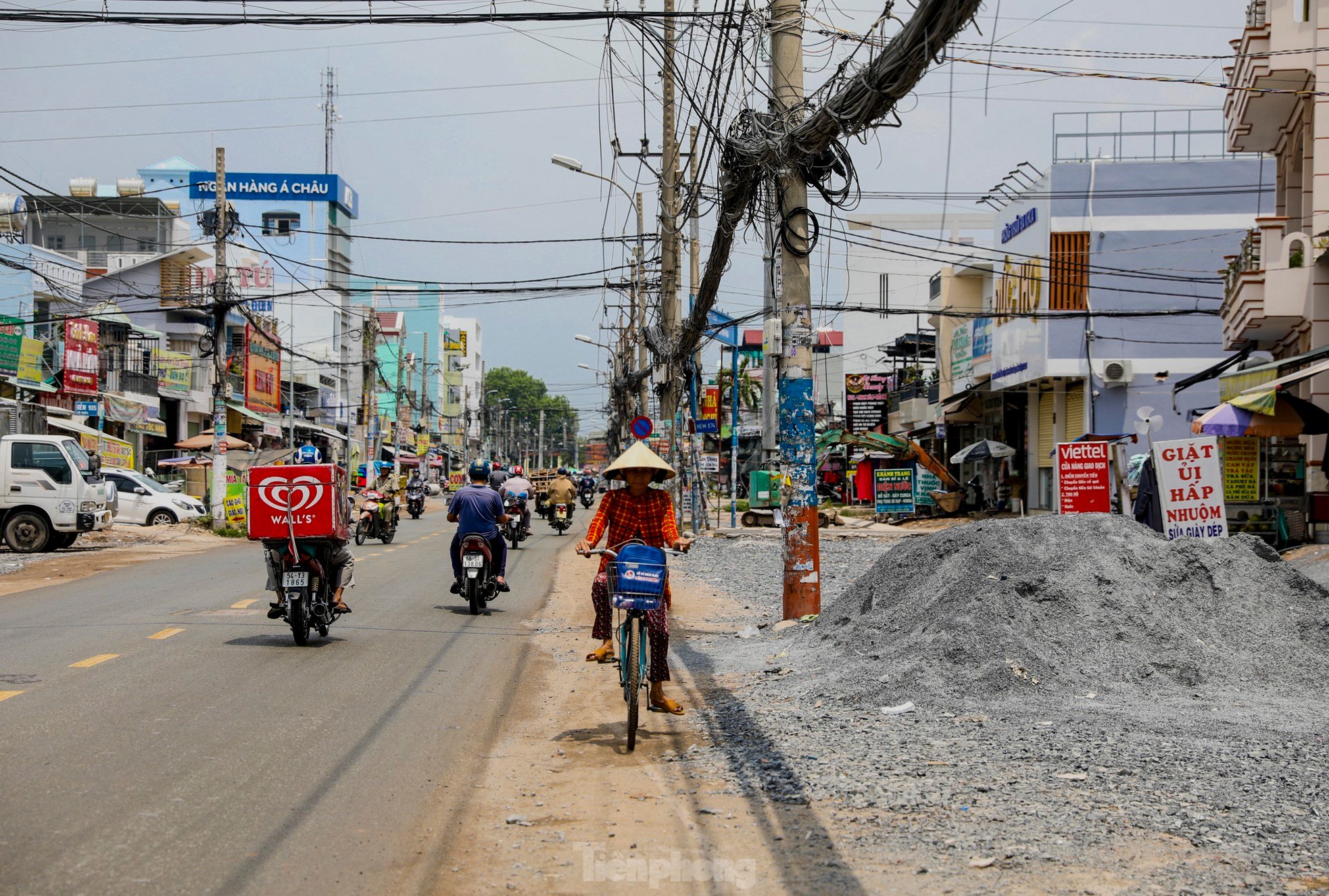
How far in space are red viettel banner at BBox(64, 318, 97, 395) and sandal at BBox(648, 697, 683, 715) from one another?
111 feet

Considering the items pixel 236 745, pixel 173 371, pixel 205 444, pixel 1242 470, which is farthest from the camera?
pixel 173 371

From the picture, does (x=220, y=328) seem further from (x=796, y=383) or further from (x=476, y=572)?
(x=796, y=383)

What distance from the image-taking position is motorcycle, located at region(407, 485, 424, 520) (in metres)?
40.2

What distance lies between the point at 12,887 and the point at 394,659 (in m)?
6.20

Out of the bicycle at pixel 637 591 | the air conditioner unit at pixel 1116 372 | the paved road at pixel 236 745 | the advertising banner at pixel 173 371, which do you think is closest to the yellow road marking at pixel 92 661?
the paved road at pixel 236 745

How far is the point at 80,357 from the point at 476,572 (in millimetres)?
28840

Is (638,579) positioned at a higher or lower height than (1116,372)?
lower

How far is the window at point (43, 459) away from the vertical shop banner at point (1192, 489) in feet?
65.3

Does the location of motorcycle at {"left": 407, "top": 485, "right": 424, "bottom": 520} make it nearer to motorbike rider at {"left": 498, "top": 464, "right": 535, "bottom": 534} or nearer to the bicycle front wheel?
motorbike rider at {"left": 498, "top": 464, "right": 535, "bottom": 534}

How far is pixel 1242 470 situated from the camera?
21.4 metres

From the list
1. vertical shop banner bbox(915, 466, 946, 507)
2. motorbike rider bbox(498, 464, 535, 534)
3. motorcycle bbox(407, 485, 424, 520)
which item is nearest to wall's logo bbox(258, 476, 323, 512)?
motorbike rider bbox(498, 464, 535, 534)

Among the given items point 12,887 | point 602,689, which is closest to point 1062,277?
point 602,689

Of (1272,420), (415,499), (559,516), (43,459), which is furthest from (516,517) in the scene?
(415,499)

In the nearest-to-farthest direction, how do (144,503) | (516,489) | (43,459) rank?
(43,459) → (516,489) → (144,503)
